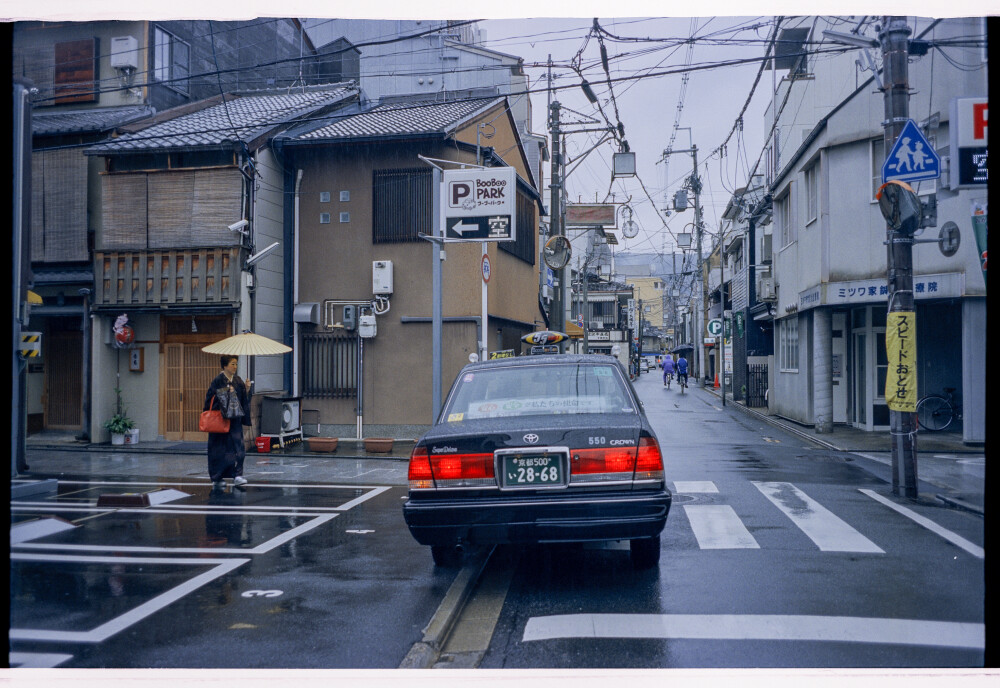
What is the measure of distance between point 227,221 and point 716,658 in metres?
14.8

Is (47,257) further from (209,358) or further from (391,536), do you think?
(391,536)

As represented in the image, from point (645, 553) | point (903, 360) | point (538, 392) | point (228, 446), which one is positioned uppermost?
point (903, 360)

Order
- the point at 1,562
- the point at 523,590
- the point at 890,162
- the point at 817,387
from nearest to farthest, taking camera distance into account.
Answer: the point at 1,562, the point at 523,590, the point at 890,162, the point at 817,387

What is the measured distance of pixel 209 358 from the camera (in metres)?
17.5

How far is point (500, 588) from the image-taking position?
6.04 m

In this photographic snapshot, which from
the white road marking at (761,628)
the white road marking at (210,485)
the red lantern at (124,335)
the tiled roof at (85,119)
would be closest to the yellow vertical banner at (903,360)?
the white road marking at (761,628)

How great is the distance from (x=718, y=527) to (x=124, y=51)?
18525 millimetres

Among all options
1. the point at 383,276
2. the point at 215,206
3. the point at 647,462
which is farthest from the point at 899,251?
the point at 215,206

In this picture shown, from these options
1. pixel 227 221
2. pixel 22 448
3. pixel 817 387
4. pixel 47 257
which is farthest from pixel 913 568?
pixel 47 257

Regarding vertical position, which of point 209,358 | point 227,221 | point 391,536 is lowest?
point 391,536

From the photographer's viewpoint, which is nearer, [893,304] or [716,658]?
[716,658]

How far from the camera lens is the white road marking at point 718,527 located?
721 centimetres

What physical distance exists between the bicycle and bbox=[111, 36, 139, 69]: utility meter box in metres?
19.8

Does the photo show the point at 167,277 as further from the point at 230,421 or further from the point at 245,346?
the point at 230,421
